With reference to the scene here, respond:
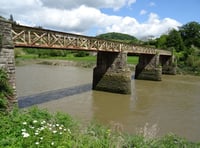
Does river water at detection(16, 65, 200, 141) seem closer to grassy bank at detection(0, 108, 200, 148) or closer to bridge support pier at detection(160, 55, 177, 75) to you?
grassy bank at detection(0, 108, 200, 148)

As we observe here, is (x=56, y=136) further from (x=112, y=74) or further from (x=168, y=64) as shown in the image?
(x=168, y=64)

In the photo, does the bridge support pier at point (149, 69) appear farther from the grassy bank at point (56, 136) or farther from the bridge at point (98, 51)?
the grassy bank at point (56, 136)

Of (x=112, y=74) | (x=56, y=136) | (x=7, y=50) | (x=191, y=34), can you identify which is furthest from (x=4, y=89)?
(x=191, y=34)

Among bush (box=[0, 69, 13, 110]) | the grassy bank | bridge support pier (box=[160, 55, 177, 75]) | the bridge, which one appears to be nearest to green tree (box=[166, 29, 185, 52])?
bridge support pier (box=[160, 55, 177, 75])

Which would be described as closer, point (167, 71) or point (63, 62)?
point (167, 71)

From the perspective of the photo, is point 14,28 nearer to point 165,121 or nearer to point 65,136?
point 65,136

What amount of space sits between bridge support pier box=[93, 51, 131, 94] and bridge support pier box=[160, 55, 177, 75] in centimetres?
2167

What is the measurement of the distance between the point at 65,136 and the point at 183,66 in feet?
136

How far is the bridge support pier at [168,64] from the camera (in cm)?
4019

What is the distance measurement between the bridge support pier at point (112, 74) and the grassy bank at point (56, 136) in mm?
12892

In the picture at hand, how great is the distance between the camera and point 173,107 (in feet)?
52.2

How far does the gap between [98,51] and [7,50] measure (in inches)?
372

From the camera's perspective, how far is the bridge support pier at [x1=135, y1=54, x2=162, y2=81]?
99.1 feet

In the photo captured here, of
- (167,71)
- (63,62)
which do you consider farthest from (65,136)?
(63,62)
